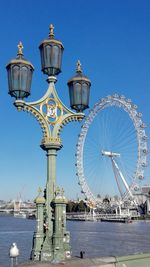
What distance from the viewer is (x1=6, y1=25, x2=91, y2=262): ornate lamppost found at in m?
7.99

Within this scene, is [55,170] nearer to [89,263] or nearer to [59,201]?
[59,201]

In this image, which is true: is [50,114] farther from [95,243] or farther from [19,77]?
[95,243]

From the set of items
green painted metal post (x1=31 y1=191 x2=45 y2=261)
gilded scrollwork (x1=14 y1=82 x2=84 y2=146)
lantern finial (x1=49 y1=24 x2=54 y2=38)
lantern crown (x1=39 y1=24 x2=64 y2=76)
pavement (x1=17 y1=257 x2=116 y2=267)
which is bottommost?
pavement (x1=17 y1=257 x2=116 y2=267)

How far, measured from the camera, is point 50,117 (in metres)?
8.56

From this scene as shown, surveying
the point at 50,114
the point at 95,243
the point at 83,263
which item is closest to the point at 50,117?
the point at 50,114

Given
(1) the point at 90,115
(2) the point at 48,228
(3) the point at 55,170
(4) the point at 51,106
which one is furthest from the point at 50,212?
(1) the point at 90,115

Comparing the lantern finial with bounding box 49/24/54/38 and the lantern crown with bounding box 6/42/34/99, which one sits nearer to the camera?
the lantern crown with bounding box 6/42/34/99

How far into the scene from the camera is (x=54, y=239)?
26.1 feet

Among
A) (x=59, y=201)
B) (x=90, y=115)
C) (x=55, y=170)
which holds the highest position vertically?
(x=90, y=115)

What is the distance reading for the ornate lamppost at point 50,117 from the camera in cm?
799

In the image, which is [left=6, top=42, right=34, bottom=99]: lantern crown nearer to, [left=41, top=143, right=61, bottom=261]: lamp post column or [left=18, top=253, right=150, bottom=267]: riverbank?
[left=41, top=143, right=61, bottom=261]: lamp post column

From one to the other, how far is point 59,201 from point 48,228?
0.71 m

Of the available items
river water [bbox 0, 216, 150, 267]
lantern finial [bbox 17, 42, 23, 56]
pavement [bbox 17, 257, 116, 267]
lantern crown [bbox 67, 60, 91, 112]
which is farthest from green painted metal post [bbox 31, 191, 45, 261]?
river water [bbox 0, 216, 150, 267]

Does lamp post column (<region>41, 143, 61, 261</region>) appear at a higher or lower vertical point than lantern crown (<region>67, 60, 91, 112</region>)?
lower
